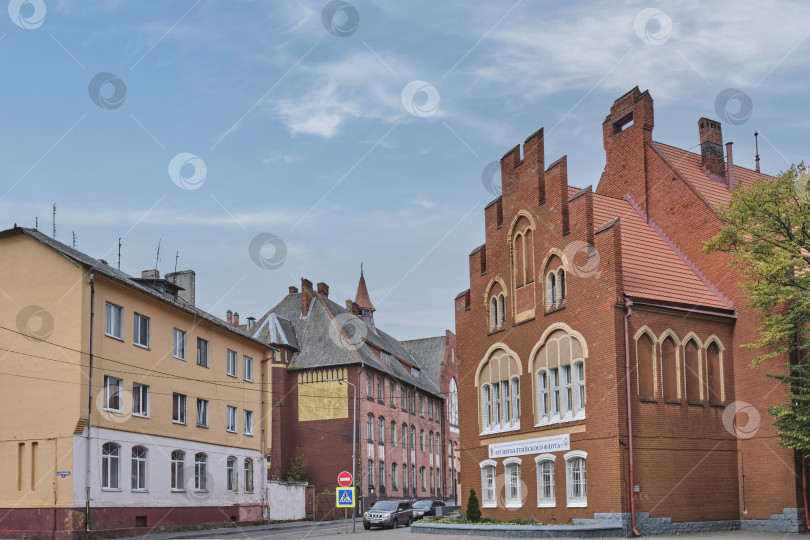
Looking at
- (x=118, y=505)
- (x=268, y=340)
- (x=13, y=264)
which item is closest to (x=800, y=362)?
(x=118, y=505)

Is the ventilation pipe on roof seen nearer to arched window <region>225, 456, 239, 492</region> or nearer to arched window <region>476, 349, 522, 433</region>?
arched window <region>476, 349, 522, 433</region>

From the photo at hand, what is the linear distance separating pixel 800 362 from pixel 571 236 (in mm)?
8426

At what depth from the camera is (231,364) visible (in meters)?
43.6

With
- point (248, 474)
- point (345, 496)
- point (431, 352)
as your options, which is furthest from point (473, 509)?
point (431, 352)

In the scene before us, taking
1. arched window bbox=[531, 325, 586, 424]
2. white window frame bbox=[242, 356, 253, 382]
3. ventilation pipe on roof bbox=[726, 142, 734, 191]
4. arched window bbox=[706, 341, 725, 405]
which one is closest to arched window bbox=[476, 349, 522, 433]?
arched window bbox=[531, 325, 586, 424]

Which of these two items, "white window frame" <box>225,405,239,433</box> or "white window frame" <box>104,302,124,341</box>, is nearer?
"white window frame" <box>104,302,124,341</box>

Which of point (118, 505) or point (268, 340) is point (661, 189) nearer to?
point (118, 505)

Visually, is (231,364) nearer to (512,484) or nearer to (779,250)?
(512,484)

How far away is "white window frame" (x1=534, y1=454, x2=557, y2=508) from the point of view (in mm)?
29641

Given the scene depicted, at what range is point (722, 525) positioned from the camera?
1125 inches

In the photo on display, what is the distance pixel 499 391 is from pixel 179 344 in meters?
14.5

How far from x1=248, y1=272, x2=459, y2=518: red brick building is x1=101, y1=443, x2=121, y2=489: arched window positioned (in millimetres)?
21946

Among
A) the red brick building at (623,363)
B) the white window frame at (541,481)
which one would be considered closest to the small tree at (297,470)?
the red brick building at (623,363)

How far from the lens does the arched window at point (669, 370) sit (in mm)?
28672
